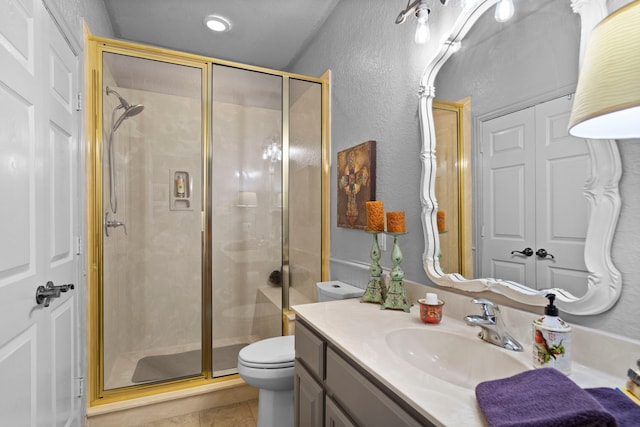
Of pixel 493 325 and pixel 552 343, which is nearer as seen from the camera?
pixel 552 343

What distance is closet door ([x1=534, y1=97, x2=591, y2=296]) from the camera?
859 mm

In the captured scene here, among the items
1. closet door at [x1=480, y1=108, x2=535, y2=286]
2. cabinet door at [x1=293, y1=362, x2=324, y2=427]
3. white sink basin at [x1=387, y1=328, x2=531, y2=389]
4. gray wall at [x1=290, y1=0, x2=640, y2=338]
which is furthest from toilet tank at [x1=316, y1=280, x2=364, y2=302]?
closet door at [x1=480, y1=108, x2=535, y2=286]

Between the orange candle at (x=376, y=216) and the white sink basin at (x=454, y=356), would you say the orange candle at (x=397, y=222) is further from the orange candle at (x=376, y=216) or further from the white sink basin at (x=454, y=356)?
the white sink basin at (x=454, y=356)

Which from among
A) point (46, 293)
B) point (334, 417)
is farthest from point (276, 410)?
point (46, 293)

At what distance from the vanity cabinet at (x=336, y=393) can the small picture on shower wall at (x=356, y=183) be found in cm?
87

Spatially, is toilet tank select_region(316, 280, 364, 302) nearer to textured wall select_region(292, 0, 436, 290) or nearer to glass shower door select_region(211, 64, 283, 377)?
textured wall select_region(292, 0, 436, 290)

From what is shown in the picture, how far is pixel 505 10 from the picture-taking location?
1.03m

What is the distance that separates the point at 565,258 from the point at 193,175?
2167 millimetres

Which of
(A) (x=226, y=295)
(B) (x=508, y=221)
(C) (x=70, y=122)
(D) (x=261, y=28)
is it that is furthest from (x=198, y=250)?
(B) (x=508, y=221)

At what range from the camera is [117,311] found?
2.14 m

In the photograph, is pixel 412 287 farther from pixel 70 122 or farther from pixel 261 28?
pixel 261 28

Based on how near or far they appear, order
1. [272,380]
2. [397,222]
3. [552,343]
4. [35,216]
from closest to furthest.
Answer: [552,343] < [35,216] < [397,222] < [272,380]

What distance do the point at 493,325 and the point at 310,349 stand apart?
647 millimetres

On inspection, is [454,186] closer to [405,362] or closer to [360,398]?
[405,362]
